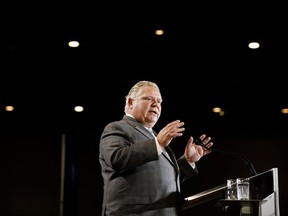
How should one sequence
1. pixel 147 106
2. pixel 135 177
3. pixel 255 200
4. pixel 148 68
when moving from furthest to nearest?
pixel 148 68 → pixel 147 106 → pixel 135 177 → pixel 255 200

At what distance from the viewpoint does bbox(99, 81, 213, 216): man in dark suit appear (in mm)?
2051

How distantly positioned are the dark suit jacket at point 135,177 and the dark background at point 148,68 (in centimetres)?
279

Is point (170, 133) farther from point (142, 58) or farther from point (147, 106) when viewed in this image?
point (142, 58)

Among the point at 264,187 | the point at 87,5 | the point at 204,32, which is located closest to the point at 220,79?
the point at 204,32

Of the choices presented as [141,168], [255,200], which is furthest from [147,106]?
[255,200]

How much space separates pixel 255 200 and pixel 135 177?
0.44m

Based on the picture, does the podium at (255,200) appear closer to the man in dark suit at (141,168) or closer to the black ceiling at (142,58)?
the man in dark suit at (141,168)

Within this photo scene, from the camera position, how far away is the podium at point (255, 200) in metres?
1.97

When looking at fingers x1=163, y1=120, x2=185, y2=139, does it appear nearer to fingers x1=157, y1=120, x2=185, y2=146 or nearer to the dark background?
fingers x1=157, y1=120, x2=185, y2=146

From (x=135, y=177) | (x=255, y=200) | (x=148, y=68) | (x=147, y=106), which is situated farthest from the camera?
(x=148, y=68)

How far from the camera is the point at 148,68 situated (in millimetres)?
5074

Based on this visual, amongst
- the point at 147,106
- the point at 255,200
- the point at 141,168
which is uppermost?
the point at 147,106

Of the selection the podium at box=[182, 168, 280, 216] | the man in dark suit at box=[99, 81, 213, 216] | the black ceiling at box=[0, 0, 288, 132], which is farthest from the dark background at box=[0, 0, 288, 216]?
the podium at box=[182, 168, 280, 216]

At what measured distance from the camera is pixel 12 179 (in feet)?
17.9
